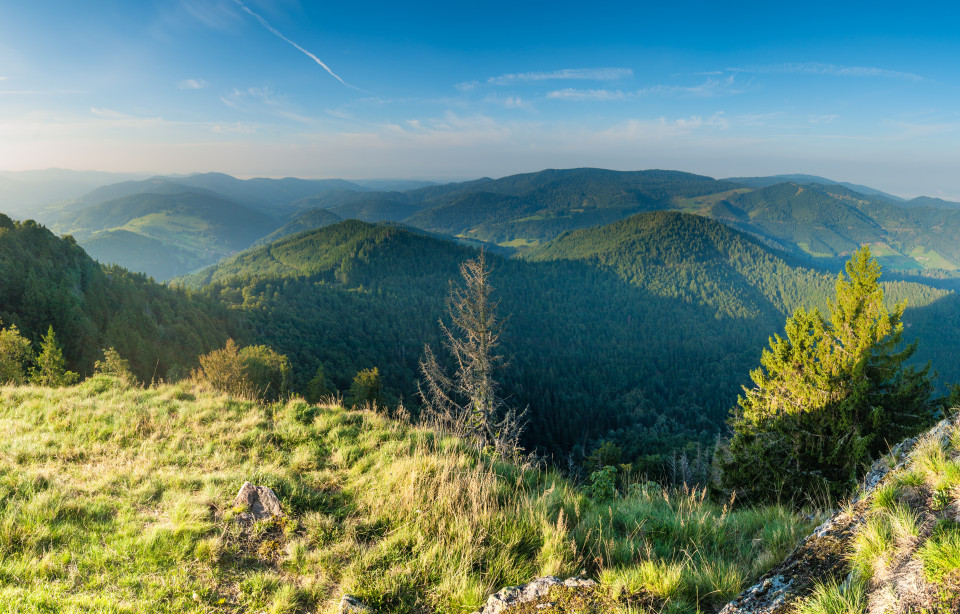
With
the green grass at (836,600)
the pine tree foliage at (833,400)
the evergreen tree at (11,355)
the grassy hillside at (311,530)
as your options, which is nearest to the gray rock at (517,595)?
the grassy hillside at (311,530)

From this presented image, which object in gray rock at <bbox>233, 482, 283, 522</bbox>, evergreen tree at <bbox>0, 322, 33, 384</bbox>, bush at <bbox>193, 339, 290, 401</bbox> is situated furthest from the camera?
bush at <bbox>193, 339, 290, 401</bbox>

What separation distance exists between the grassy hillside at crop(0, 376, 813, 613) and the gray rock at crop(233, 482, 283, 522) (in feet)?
0.53

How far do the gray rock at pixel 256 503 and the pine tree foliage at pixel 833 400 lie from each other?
18.7 meters

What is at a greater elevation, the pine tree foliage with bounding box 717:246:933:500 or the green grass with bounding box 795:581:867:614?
the green grass with bounding box 795:581:867:614

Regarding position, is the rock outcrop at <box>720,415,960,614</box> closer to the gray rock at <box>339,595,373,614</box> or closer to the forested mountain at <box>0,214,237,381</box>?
the gray rock at <box>339,595,373,614</box>

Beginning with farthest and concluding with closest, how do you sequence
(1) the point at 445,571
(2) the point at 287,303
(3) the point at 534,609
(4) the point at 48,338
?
(2) the point at 287,303 → (4) the point at 48,338 → (1) the point at 445,571 → (3) the point at 534,609

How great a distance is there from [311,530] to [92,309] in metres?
80.8

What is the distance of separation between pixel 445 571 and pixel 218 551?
236cm

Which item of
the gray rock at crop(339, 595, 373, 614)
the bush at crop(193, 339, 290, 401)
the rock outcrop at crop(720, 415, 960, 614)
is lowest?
the bush at crop(193, 339, 290, 401)

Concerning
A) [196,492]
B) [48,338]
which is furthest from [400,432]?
[48,338]

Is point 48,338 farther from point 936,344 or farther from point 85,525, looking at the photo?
point 936,344

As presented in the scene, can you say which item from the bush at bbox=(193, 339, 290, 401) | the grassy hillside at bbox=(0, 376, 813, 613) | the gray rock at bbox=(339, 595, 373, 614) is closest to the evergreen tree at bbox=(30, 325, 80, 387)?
the bush at bbox=(193, 339, 290, 401)

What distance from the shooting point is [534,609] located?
10.3ft

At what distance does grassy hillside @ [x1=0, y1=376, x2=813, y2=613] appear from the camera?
3.40 m
